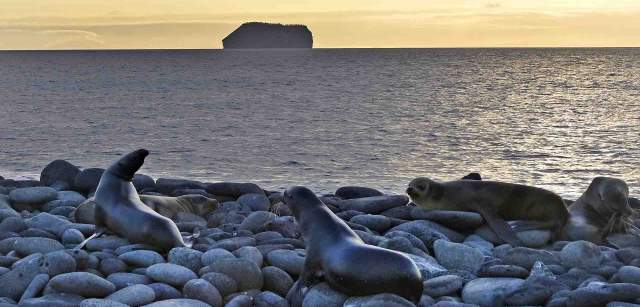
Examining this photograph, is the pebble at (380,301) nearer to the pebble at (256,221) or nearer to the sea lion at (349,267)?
the sea lion at (349,267)

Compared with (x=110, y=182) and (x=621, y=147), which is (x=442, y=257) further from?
(x=621, y=147)

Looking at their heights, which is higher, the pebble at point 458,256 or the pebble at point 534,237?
Answer: the pebble at point 458,256

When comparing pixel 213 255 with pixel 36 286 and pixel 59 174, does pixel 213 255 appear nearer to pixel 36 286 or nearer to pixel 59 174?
pixel 36 286

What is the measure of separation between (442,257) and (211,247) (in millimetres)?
2362

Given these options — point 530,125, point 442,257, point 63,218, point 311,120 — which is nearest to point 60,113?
point 311,120

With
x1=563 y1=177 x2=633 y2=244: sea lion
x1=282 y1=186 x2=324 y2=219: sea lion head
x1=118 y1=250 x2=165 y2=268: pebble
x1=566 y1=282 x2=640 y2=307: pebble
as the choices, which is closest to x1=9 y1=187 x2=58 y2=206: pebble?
x1=118 y1=250 x2=165 y2=268: pebble

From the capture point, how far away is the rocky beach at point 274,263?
7395 mm

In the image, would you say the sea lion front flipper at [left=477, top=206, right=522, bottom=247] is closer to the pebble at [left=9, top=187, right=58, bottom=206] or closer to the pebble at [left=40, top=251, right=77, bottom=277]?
the pebble at [left=40, top=251, right=77, bottom=277]

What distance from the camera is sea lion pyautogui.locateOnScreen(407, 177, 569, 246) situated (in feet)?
35.1

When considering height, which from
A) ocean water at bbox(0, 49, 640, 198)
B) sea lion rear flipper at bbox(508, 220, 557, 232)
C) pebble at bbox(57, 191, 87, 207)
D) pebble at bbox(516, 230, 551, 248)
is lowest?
ocean water at bbox(0, 49, 640, 198)

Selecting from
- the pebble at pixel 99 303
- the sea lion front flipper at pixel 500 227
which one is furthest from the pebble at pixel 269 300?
the sea lion front flipper at pixel 500 227

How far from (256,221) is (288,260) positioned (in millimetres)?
2000

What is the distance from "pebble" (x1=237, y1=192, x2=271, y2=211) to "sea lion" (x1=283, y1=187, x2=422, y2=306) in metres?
3.98

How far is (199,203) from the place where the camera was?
11992mm
